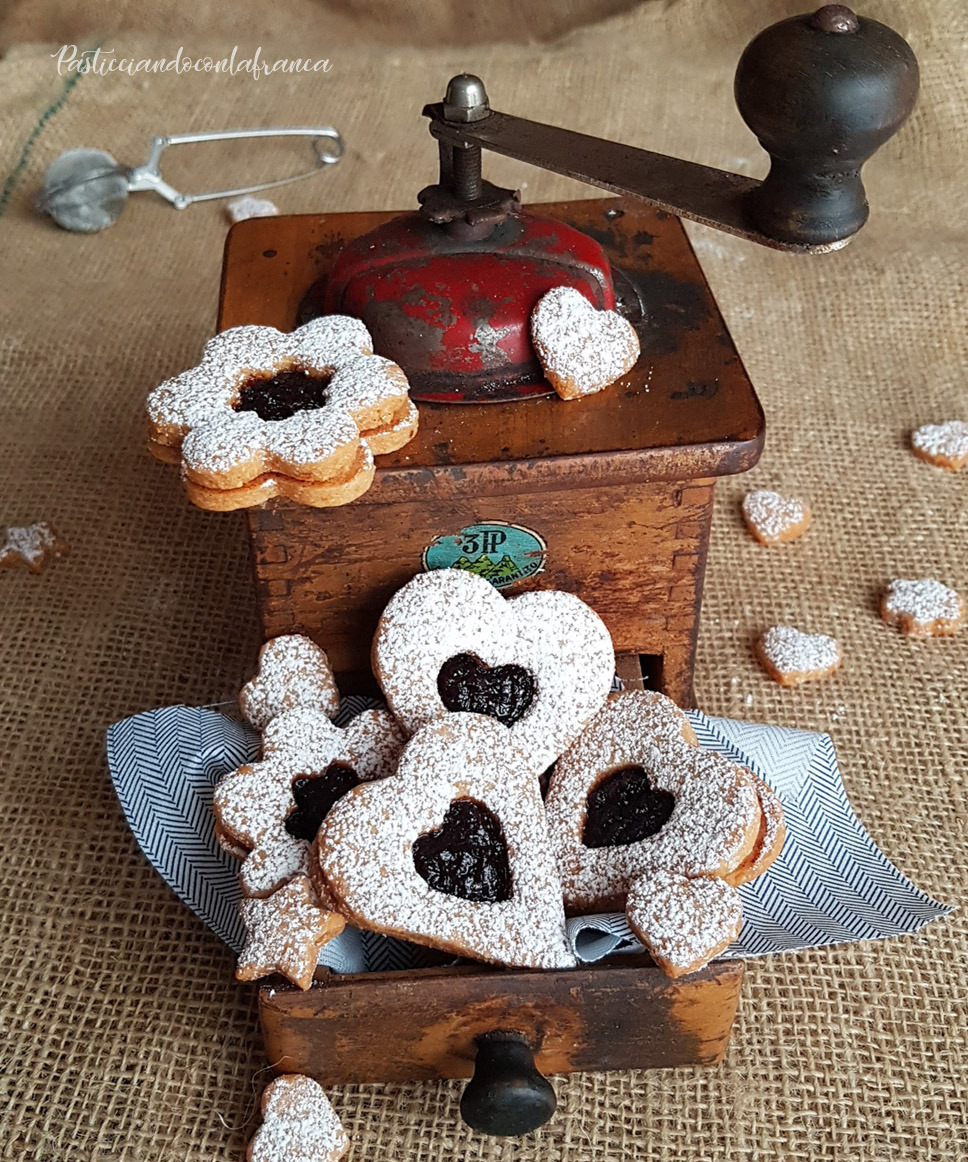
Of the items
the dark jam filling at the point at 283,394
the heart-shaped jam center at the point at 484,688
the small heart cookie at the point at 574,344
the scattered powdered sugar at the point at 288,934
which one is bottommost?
the heart-shaped jam center at the point at 484,688

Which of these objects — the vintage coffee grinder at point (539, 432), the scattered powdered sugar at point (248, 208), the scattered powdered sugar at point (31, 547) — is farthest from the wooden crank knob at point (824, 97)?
the scattered powdered sugar at point (248, 208)

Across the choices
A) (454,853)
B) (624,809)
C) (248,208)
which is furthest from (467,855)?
(248,208)

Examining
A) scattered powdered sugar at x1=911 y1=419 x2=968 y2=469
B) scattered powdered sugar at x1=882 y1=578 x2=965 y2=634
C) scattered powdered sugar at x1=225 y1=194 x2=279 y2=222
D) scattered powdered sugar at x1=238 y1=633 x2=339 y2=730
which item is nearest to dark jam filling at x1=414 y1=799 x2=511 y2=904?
scattered powdered sugar at x1=238 y1=633 x2=339 y2=730

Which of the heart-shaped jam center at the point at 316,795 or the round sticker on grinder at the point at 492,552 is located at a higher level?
the round sticker on grinder at the point at 492,552

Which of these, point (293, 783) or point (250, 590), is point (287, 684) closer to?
point (293, 783)

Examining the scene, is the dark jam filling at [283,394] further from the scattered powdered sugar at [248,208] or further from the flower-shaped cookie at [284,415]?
the scattered powdered sugar at [248,208]

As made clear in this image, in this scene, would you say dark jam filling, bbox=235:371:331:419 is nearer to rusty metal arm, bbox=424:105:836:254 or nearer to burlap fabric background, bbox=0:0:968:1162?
rusty metal arm, bbox=424:105:836:254

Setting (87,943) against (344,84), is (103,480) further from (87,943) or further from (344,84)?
(344,84)
